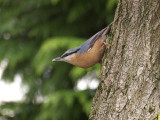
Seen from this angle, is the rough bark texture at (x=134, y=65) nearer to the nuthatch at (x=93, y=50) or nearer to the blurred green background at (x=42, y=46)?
the nuthatch at (x=93, y=50)

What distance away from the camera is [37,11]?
5230 mm

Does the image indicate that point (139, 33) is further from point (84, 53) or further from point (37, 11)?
point (37, 11)

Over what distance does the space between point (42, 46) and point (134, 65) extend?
2.37 m

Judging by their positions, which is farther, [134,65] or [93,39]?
[93,39]

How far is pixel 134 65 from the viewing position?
230 cm

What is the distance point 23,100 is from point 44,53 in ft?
4.47

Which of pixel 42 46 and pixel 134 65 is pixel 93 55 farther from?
pixel 42 46

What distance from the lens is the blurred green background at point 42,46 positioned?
15.3 ft

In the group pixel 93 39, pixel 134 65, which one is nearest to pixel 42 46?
pixel 93 39

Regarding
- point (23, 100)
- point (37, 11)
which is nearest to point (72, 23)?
Result: point (37, 11)

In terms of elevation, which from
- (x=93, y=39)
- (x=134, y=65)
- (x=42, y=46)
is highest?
(x=42, y=46)

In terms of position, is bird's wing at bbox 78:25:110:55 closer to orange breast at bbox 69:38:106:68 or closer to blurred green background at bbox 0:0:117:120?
orange breast at bbox 69:38:106:68

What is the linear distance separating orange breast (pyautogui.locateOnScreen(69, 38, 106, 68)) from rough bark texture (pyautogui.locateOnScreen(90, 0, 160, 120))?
0.21 metres

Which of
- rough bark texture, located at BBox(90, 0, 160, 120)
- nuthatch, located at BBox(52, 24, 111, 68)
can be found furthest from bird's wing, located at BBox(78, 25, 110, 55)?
rough bark texture, located at BBox(90, 0, 160, 120)
